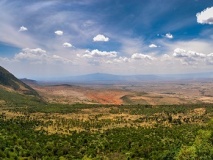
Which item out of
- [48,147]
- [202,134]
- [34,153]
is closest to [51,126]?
[48,147]

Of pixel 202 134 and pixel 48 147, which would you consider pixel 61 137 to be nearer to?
pixel 48 147

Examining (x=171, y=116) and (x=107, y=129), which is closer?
(x=107, y=129)

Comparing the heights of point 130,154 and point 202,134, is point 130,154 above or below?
below

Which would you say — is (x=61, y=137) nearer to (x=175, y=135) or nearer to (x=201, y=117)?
(x=175, y=135)

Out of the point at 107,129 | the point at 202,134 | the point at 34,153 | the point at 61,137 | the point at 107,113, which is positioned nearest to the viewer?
the point at 34,153

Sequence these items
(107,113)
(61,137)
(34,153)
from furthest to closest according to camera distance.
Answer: (107,113) < (61,137) < (34,153)

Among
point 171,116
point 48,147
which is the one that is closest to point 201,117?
point 171,116
